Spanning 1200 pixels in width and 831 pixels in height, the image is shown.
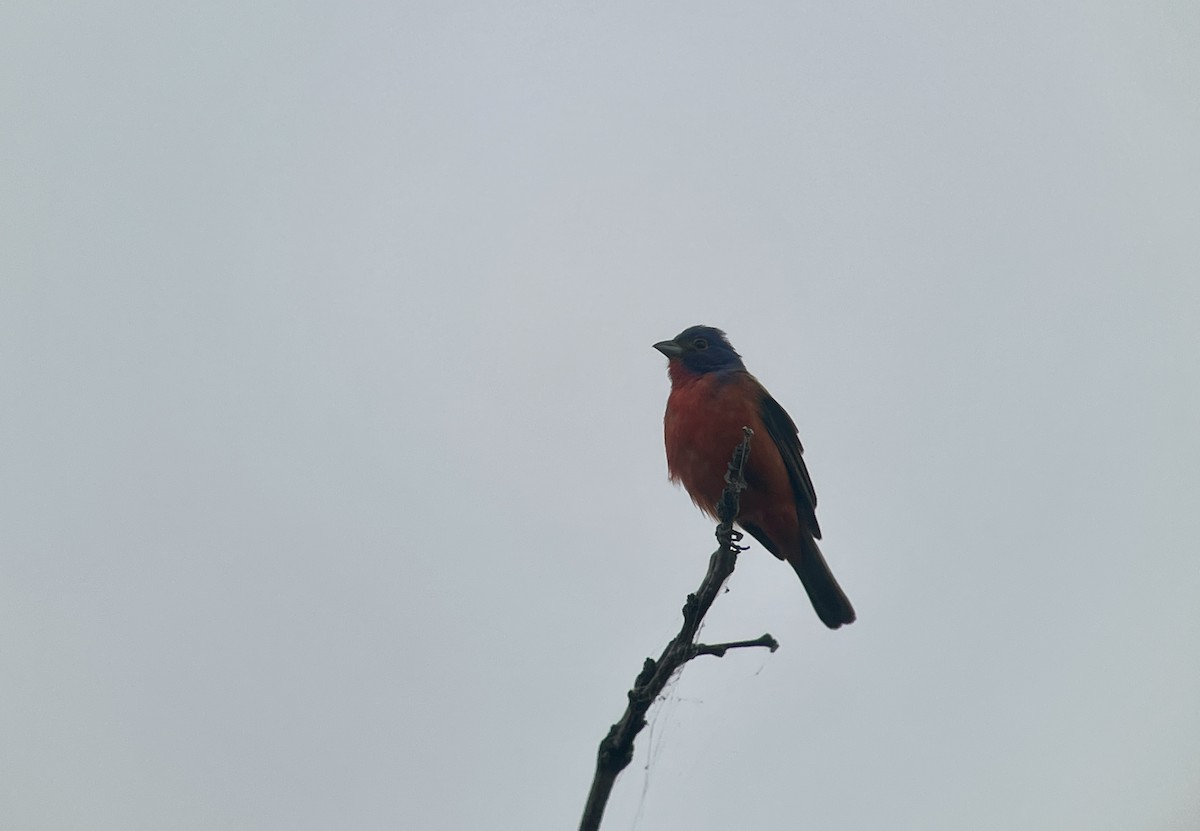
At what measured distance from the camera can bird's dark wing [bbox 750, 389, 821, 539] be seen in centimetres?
880

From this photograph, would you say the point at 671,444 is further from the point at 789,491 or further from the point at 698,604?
the point at 698,604

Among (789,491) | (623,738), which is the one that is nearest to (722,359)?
(789,491)

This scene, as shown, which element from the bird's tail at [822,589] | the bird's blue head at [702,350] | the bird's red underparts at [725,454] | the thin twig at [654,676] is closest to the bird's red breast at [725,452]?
the bird's red underparts at [725,454]

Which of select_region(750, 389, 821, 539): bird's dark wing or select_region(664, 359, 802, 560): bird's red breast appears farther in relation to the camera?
select_region(750, 389, 821, 539): bird's dark wing

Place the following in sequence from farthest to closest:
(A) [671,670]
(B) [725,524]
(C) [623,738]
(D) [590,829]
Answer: (B) [725,524] → (A) [671,670] → (C) [623,738] → (D) [590,829]

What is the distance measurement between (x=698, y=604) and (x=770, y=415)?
16.2 feet

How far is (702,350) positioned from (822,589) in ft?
7.62

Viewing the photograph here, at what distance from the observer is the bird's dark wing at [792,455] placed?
8805 millimetres

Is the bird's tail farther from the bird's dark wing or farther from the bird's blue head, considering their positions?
the bird's blue head

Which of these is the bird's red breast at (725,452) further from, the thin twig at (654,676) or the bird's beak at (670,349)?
the thin twig at (654,676)

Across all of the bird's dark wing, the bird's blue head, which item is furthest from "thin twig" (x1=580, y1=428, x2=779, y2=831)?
the bird's blue head

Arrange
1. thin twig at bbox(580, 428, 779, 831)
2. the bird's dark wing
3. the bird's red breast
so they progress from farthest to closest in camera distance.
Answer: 1. the bird's dark wing
2. the bird's red breast
3. thin twig at bbox(580, 428, 779, 831)

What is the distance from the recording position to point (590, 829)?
290cm

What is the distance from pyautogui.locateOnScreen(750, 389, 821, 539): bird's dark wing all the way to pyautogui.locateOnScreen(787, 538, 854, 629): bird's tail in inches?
7.7
